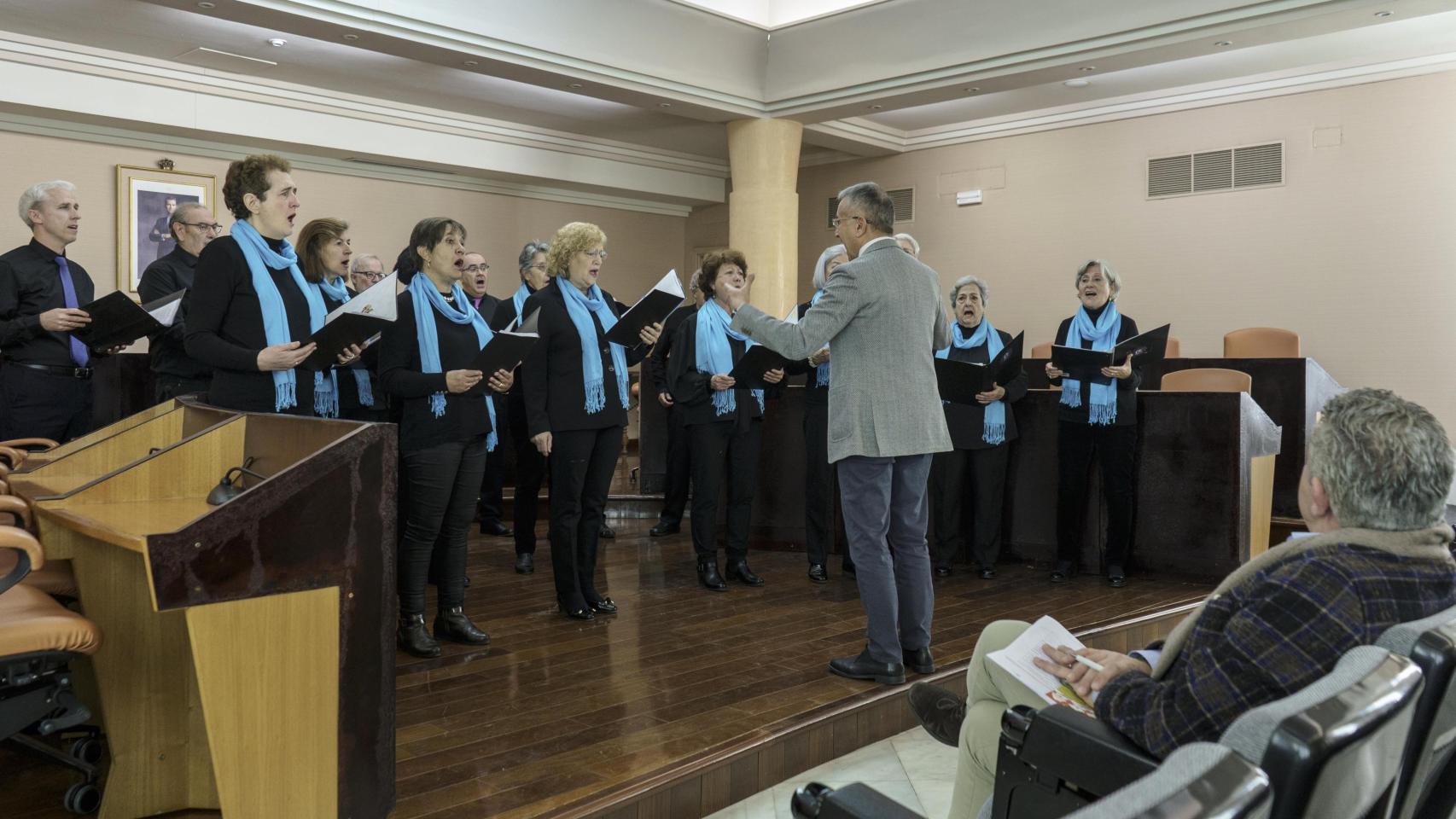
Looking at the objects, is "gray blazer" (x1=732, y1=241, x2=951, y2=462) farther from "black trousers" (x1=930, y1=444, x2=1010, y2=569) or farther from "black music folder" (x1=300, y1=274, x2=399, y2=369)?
"black trousers" (x1=930, y1=444, x2=1010, y2=569)

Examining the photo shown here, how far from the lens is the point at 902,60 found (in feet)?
25.6

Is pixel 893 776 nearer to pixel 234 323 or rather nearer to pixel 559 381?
pixel 559 381

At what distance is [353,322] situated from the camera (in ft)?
9.91

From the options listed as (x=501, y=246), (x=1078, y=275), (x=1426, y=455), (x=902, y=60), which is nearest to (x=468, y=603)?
(x=1078, y=275)

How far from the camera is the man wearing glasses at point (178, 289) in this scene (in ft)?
13.0

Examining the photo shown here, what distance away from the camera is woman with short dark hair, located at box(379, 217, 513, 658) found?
330 centimetres

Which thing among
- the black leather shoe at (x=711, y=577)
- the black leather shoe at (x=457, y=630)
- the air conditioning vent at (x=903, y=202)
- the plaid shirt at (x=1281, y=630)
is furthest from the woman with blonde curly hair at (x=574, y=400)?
the air conditioning vent at (x=903, y=202)

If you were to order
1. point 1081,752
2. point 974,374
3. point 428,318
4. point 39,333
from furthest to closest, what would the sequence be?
1. point 974,374
2. point 39,333
3. point 428,318
4. point 1081,752

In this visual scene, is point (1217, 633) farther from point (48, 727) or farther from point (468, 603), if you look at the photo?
point (468, 603)

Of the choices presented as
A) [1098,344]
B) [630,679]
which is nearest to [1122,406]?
[1098,344]

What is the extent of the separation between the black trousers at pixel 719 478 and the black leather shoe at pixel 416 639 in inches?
52.8

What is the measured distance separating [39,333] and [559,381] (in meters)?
2.12

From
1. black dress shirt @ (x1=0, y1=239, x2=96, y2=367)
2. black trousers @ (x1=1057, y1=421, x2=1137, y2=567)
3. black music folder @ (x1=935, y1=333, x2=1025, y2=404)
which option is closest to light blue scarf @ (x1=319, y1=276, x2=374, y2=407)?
black dress shirt @ (x1=0, y1=239, x2=96, y2=367)

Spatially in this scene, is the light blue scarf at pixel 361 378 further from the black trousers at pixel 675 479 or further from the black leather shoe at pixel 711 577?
the black trousers at pixel 675 479
